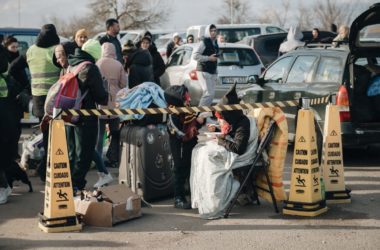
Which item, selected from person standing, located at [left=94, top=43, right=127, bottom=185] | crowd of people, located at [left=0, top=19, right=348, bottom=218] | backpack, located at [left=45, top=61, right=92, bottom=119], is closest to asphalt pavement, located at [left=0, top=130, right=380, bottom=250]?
crowd of people, located at [left=0, top=19, right=348, bottom=218]

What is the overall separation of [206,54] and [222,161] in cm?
646

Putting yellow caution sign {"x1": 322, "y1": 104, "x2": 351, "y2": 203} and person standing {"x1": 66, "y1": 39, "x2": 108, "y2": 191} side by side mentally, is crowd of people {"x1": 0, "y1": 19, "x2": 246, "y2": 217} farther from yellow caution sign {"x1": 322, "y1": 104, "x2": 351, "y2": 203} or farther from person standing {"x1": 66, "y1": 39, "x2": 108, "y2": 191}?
yellow caution sign {"x1": 322, "y1": 104, "x2": 351, "y2": 203}

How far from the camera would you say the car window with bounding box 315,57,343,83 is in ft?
33.5

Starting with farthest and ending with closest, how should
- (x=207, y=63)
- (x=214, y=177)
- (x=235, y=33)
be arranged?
(x=235, y=33), (x=207, y=63), (x=214, y=177)

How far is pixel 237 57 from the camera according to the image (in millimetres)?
17281

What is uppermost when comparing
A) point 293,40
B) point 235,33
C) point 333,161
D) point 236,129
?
point 235,33

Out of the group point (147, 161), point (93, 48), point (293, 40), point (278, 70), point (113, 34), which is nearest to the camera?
point (147, 161)

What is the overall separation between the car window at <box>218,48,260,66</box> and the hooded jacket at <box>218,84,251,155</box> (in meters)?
9.18

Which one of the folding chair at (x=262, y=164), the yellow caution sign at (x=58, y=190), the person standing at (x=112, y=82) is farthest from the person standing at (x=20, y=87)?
the folding chair at (x=262, y=164)

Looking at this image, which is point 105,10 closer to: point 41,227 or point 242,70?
point 242,70

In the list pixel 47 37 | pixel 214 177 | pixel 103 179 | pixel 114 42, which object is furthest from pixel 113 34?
pixel 214 177

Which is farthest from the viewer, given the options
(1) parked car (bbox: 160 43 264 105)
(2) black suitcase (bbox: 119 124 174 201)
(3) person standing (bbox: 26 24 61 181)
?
(1) parked car (bbox: 160 43 264 105)

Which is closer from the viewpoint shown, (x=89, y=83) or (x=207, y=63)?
(x=89, y=83)

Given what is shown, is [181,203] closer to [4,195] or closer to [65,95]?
[65,95]
